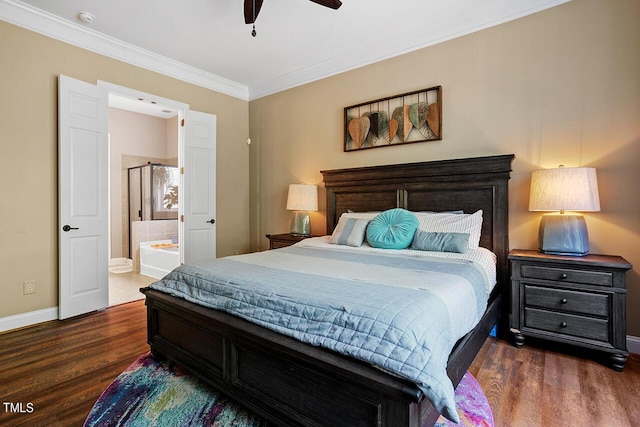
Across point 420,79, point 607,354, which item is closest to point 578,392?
point 607,354

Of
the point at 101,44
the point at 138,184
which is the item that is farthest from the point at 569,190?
the point at 138,184

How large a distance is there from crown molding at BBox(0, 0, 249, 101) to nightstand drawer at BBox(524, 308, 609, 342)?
14.4 ft

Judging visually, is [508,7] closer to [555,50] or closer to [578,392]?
[555,50]

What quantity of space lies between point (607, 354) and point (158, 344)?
3.07m

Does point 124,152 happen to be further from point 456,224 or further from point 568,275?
point 568,275

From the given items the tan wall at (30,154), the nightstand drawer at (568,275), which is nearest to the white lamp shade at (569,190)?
the nightstand drawer at (568,275)

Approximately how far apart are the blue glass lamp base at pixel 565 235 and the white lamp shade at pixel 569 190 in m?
0.14

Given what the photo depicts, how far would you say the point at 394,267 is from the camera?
2.01 meters

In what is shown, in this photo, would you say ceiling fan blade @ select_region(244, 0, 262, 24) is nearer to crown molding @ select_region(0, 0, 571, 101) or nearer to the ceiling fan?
the ceiling fan

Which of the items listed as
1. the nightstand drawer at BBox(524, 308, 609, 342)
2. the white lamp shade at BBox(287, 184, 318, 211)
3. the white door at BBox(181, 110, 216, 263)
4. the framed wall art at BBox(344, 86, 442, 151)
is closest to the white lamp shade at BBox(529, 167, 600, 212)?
the nightstand drawer at BBox(524, 308, 609, 342)

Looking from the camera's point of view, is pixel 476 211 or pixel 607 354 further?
pixel 476 211

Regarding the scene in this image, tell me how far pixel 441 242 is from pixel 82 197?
3396 mm

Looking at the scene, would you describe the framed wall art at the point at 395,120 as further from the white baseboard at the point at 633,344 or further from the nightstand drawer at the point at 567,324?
the white baseboard at the point at 633,344

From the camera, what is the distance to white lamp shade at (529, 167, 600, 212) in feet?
7.22
